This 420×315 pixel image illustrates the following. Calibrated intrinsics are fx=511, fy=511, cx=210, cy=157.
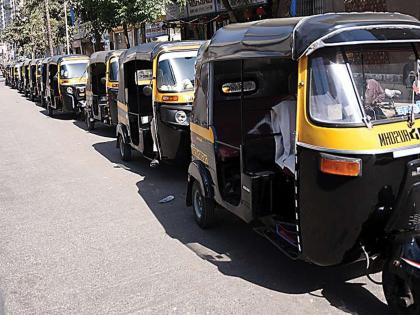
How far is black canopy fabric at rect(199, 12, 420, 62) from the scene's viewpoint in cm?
369

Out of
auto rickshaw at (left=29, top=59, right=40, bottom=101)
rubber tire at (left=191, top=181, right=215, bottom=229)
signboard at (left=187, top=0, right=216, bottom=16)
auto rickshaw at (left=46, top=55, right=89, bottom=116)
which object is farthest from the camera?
auto rickshaw at (left=29, top=59, right=40, bottom=101)

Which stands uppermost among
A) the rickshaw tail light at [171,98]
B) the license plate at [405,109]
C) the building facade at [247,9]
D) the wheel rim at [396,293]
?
the building facade at [247,9]

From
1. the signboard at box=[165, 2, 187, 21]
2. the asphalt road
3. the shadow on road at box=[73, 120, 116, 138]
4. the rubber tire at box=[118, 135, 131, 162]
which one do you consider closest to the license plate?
the asphalt road

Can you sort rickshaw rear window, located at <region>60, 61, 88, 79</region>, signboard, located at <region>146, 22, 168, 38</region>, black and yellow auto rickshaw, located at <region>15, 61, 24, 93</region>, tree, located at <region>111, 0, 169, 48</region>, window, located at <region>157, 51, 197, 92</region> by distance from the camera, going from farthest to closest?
black and yellow auto rickshaw, located at <region>15, 61, 24, 93</region> → signboard, located at <region>146, 22, 168, 38</region> → tree, located at <region>111, 0, 169, 48</region> → rickshaw rear window, located at <region>60, 61, 88, 79</region> → window, located at <region>157, 51, 197, 92</region>

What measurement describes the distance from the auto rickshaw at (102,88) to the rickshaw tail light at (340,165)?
9.39m

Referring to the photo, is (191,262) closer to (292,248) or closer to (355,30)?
(292,248)

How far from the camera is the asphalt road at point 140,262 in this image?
168 inches

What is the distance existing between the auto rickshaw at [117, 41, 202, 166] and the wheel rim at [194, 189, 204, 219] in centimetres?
191

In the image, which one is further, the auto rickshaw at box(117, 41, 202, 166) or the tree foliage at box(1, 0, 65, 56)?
the tree foliage at box(1, 0, 65, 56)

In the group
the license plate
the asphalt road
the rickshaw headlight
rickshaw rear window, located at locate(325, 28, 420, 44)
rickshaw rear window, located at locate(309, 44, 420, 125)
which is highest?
rickshaw rear window, located at locate(325, 28, 420, 44)

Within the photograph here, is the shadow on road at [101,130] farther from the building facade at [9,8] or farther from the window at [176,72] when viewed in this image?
the building facade at [9,8]

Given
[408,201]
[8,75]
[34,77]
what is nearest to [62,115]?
[34,77]

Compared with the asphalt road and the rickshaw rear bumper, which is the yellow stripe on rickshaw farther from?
the rickshaw rear bumper

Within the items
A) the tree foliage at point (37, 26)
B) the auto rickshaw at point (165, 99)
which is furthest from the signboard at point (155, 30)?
the auto rickshaw at point (165, 99)
